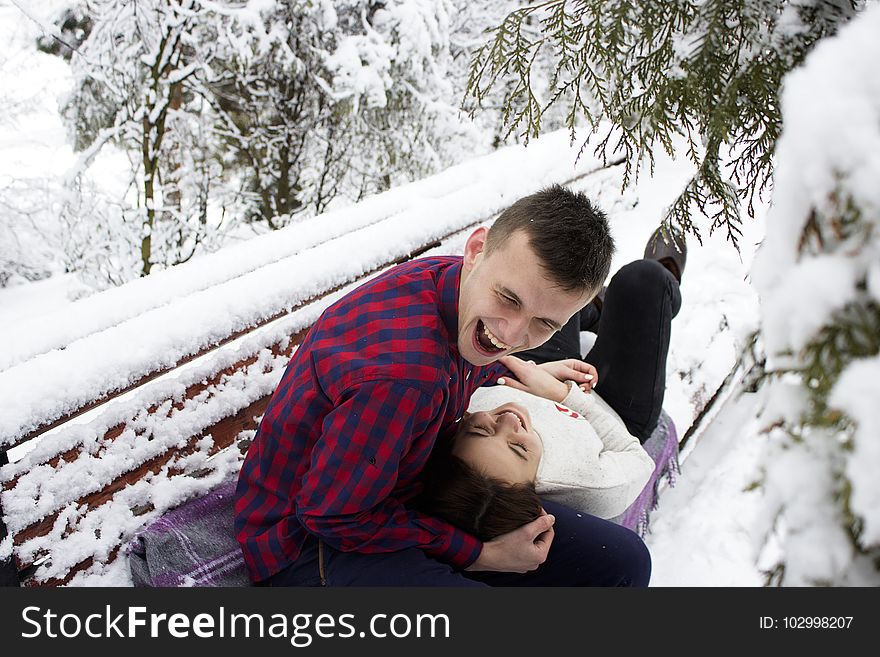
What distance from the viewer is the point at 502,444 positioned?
1.79m

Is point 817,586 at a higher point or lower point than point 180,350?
higher

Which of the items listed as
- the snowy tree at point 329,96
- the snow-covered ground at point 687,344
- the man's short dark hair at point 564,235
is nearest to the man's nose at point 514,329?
the man's short dark hair at point 564,235

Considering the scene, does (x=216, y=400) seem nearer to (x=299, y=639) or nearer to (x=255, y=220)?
(x=299, y=639)

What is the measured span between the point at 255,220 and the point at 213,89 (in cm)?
175

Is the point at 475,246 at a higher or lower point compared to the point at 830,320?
lower

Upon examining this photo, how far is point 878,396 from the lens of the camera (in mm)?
478

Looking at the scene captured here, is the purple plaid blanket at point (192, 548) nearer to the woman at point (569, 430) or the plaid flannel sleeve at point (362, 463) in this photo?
the plaid flannel sleeve at point (362, 463)

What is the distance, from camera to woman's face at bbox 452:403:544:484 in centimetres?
175

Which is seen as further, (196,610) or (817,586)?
(196,610)

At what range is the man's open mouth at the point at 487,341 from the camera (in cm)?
156

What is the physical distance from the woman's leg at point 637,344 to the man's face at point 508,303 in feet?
2.89

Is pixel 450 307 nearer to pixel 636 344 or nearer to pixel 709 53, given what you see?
pixel 709 53

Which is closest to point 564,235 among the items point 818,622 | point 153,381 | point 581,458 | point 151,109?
point 581,458

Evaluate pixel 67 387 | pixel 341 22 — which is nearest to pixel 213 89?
pixel 341 22
